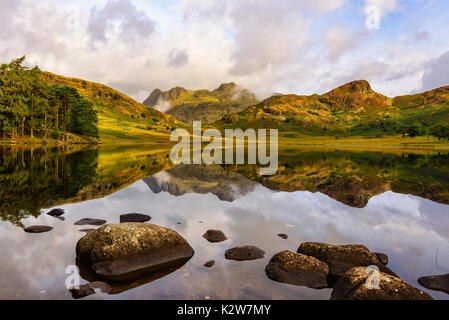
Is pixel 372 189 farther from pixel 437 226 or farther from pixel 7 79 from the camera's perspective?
pixel 7 79

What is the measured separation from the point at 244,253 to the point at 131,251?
200 inches

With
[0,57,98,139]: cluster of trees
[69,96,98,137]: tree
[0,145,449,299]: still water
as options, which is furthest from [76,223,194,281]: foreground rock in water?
[69,96,98,137]: tree

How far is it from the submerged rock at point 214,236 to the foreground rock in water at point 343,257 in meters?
4.61

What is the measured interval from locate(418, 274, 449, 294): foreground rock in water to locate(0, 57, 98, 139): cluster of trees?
115729 mm

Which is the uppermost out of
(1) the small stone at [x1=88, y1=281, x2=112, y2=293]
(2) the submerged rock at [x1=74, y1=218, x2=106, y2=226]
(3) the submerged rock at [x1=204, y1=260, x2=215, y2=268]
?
(2) the submerged rock at [x1=74, y1=218, x2=106, y2=226]

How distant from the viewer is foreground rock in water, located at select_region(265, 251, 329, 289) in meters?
9.95

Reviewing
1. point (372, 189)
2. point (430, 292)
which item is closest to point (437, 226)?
point (430, 292)

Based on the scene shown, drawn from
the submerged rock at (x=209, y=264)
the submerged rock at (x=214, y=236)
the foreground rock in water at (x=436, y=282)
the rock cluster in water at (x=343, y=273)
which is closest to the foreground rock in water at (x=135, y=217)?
the submerged rock at (x=214, y=236)

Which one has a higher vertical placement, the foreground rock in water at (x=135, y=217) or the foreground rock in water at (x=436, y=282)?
the foreground rock in water at (x=135, y=217)

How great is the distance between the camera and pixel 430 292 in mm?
9430

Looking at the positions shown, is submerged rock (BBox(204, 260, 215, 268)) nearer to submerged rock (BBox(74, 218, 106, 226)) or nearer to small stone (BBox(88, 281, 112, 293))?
small stone (BBox(88, 281, 112, 293))

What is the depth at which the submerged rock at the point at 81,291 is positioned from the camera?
851cm

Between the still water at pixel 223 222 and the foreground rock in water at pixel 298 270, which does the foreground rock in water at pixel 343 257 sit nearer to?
the foreground rock in water at pixel 298 270
